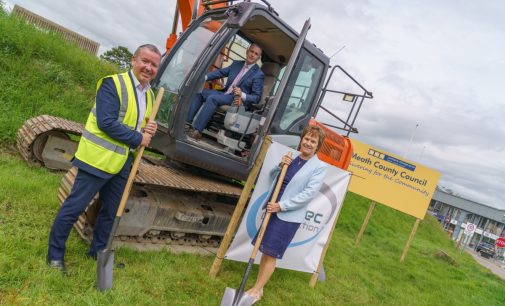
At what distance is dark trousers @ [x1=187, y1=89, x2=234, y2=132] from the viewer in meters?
5.13

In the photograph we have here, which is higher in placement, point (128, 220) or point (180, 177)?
point (180, 177)

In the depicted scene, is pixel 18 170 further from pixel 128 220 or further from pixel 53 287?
pixel 53 287

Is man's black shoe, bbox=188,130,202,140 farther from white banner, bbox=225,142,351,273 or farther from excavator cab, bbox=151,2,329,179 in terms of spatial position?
white banner, bbox=225,142,351,273

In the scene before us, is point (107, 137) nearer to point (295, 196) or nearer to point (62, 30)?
point (295, 196)

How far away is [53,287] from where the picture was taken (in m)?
3.18

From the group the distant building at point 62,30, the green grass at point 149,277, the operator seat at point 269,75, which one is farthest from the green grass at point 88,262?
the distant building at point 62,30

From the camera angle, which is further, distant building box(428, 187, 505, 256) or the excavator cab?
distant building box(428, 187, 505, 256)

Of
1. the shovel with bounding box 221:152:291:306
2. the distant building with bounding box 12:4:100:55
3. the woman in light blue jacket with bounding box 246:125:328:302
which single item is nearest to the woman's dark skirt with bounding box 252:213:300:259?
the woman in light blue jacket with bounding box 246:125:328:302

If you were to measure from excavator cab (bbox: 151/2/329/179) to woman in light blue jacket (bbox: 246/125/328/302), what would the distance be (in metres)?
0.83

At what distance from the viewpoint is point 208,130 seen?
5.62m

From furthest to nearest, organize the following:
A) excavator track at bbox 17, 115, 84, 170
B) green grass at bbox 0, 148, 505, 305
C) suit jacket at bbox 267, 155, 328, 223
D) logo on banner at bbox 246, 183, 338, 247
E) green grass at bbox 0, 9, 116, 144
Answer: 1. green grass at bbox 0, 9, 116, 144
2. excavator track at bbox 17, 115, 84, 170
3. logo on banner at bbox 246, 183, 338, 247
4. suit jacket at bbox 267, 155, 328, 223
5. green grass at bbox 0, 148, 505, 305

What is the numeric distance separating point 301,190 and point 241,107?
1529 mm

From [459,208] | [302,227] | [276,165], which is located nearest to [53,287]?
[276,165]

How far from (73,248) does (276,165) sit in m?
2.39
